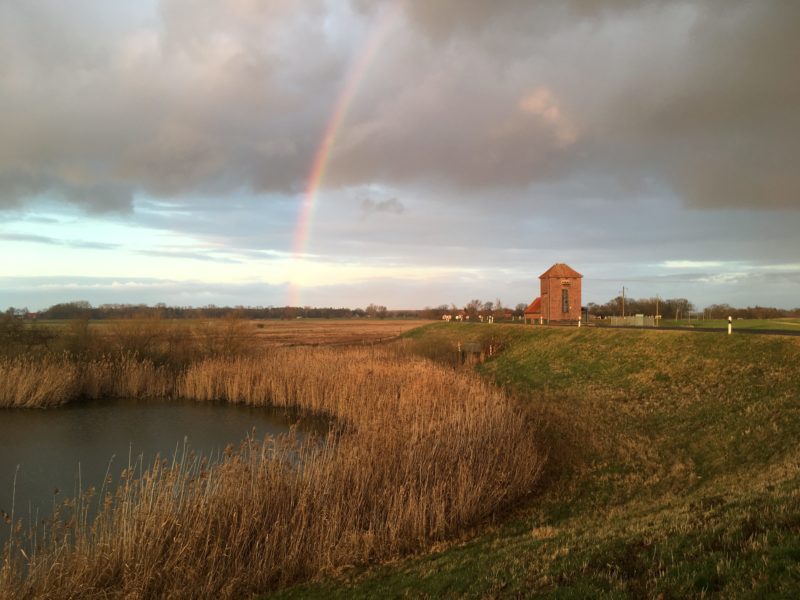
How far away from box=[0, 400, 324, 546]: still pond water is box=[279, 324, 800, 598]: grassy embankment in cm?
651

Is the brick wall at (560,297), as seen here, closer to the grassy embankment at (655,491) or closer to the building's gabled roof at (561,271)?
the building's gabled roof at (561,271)

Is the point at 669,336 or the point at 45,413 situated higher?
the point at 669,336

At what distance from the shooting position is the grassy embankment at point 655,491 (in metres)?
4.53

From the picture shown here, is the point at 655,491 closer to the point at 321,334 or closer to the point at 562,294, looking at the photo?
the point at 562,294

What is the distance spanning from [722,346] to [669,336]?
378 cm

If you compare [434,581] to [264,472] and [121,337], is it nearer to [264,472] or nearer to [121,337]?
[264,472]

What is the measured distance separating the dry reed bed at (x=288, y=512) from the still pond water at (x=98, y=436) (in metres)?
2.58

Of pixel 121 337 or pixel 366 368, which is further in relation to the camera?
pixel 121 337

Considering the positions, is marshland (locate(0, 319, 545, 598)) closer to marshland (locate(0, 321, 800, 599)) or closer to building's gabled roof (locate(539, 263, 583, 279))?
marshland (locate(0, 321, 800, 599))

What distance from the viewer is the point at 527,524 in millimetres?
8594

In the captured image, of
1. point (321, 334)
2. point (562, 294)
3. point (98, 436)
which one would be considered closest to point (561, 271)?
point (562, 294)

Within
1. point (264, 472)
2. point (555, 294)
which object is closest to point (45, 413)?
point (264, 472)

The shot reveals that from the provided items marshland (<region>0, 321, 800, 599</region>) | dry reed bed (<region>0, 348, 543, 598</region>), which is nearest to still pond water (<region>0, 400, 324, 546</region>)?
marshland (<region>0, 321, 800, 599</region>)

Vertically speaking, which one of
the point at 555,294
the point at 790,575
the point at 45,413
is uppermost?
the point at 555,294
